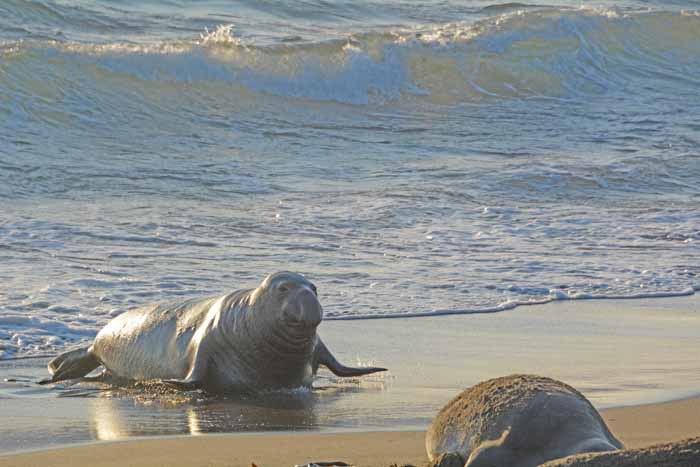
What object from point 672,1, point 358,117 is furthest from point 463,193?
point 672,1

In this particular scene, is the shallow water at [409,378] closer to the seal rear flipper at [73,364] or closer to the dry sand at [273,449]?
the seal rear flipper at [73,364]

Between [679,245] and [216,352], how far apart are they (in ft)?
18.5

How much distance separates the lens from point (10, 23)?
20.4 meters

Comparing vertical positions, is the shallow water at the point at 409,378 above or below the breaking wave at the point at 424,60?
below

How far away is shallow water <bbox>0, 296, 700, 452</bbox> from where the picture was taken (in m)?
5.55

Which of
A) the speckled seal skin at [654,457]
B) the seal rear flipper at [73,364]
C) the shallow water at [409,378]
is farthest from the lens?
the seal rear flipper at [73,364]

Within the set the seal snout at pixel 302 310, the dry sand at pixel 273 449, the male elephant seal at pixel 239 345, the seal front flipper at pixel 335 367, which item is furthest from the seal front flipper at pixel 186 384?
the dry sand at pixel 273 449

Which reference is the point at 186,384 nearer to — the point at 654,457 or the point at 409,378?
the point at 409,378

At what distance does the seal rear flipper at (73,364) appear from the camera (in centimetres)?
670

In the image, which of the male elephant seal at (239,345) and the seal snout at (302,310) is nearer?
the seal snout at (302,310)

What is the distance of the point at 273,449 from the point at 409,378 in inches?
63.0

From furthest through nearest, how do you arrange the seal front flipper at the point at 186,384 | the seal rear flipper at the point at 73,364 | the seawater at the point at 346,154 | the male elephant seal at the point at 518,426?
the seawater at the point at 346,154, the seal rear flipper at the point at 73,364, the seal front flipper at the point at 186,384, the male elephant seal at the point at 518,426

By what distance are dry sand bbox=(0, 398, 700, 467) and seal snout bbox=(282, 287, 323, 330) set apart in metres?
0.90

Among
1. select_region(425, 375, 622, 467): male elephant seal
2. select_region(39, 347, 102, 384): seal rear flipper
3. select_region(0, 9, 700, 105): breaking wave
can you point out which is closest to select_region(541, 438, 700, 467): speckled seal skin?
select_region(425, 375, 622, 467): male elephant seal
